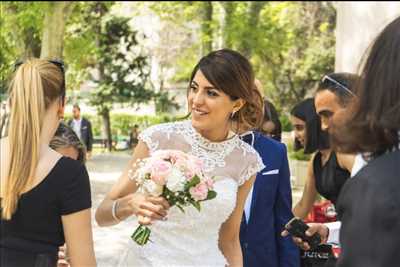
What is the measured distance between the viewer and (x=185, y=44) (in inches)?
1459

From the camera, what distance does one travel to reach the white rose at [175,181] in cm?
260

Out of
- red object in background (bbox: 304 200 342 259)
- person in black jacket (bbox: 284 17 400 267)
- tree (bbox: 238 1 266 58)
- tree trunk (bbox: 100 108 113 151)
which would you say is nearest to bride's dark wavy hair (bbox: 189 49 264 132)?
person in black jacket (bbox: 284 17 400 267)

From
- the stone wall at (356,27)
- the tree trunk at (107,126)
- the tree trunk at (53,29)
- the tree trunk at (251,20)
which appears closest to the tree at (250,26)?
the tree trunk at (251,20)

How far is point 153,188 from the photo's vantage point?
2.62 meters

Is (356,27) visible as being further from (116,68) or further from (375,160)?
(116,68)

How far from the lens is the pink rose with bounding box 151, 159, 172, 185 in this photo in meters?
2.59

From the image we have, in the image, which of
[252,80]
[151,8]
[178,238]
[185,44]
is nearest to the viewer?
[178,238]

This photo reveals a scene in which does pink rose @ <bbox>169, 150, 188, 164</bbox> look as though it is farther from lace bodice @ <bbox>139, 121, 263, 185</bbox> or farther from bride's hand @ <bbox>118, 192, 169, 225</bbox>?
lace bodice @ <bbox>139, 121, 263, 185</bbox>

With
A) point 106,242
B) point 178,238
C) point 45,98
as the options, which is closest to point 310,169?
point 178,238

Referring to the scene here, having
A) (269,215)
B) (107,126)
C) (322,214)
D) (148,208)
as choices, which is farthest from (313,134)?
(107,126)

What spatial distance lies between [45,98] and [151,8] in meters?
25.1

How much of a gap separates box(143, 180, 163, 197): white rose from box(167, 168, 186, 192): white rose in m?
0.04

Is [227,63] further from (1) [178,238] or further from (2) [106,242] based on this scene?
(2) [106,242]

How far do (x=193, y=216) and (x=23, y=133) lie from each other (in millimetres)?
884
